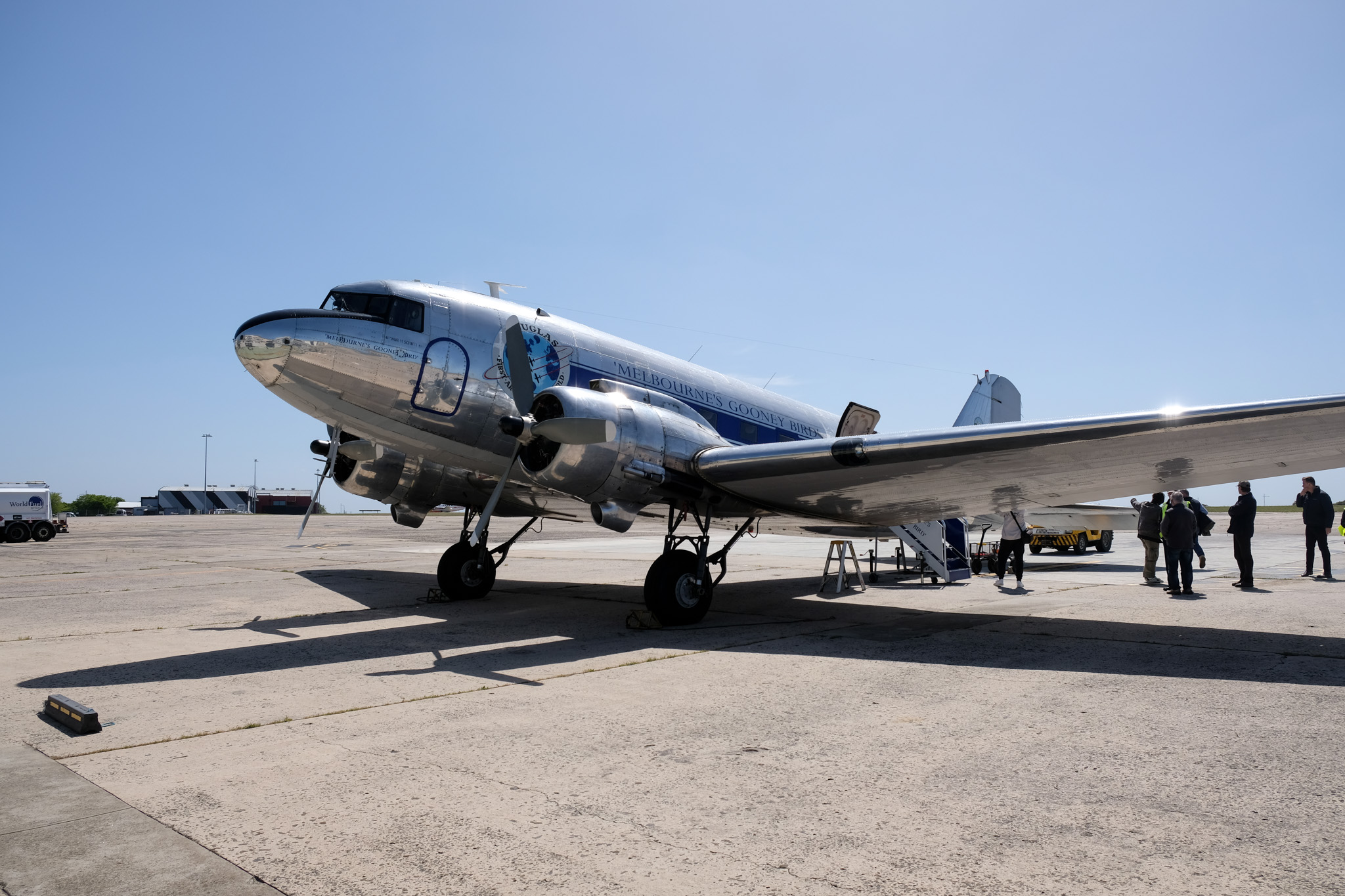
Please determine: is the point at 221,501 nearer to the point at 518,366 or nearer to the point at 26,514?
the point at 26,514

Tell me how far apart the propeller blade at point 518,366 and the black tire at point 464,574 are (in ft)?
12.2

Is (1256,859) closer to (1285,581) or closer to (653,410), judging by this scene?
(653,410)

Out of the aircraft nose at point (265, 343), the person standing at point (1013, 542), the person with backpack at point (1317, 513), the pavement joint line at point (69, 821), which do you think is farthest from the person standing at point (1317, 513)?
the pavement joint line at point (69, 821)

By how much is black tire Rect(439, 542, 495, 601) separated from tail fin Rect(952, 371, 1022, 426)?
37.7ft

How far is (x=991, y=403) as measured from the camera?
19297mm

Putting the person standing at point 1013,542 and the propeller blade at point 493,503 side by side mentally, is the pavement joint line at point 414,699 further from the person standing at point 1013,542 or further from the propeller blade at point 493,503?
the person standing at point 1013,542

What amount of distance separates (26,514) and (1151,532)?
40482mm

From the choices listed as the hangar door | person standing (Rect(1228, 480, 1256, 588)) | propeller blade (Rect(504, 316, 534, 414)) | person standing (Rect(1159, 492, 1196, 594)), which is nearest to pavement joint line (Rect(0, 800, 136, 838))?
propeller blade (Rect(504, 316, 534, 414))

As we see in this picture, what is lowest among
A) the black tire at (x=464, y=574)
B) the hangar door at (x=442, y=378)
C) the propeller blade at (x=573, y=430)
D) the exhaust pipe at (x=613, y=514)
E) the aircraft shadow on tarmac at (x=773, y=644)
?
the aircraft shadow on tarmac at (x=773, y=644)

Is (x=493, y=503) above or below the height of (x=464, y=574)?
above

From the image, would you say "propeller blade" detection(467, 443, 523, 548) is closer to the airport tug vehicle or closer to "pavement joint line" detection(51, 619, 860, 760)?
"pavement joint line" detection(51, 619, 860, 760)

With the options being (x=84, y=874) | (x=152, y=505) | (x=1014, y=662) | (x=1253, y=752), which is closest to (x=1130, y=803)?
(x=1253, y=752)

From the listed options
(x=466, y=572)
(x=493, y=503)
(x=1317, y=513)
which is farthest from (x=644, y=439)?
(x=1317, y=513)

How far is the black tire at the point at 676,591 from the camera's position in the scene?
384 inches
